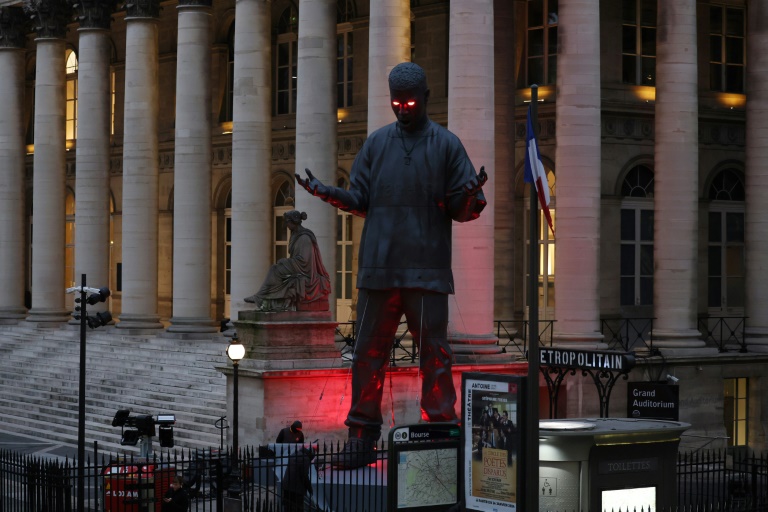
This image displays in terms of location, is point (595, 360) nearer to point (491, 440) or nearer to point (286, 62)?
point (491, 440)

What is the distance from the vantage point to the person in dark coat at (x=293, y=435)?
2714 cm

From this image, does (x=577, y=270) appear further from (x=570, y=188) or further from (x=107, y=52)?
(x=107, y=52)

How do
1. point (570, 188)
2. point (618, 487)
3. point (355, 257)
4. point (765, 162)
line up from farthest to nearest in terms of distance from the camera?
point (355, 257) < point (765, 162) < point (570, 188) < point (618, 487)

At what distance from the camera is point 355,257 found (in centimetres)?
4597

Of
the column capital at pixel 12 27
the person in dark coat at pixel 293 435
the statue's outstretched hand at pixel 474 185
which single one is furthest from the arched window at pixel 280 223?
the statue's outstretched hand at pixel 474 185

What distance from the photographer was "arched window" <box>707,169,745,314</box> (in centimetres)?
4266

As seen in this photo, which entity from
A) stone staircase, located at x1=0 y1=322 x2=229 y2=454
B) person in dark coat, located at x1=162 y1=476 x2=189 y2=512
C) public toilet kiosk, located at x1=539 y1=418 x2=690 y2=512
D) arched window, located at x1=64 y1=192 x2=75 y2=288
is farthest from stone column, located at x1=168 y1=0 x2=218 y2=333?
public toilet kiosk, located at x1=539 y1=418 x2=690 y2=512

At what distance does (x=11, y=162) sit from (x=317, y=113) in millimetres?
17700

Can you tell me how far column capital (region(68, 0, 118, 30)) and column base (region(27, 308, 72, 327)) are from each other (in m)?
9.02

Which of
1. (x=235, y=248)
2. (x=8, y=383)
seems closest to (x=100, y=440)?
(x=235, y=248)


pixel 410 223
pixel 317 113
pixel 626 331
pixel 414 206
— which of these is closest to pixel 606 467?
pixel 410 223

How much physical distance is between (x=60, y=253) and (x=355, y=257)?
10.1 m

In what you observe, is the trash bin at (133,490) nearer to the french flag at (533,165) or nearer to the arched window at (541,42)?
the french flag at (533,165)

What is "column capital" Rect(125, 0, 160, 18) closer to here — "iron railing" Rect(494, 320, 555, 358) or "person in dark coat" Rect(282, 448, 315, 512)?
"iron railing" Rect(494, 320, 555, 358)
